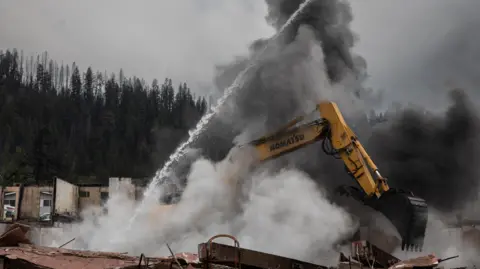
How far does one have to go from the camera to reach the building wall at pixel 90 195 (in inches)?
1762

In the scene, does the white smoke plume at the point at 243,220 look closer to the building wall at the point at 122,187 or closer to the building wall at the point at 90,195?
the building wall at the point at 122,187

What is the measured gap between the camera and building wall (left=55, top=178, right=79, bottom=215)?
4084 cm

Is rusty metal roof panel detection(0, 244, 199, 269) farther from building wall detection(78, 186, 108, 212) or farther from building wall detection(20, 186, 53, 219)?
building wall detection(20, 186, 53, 219)

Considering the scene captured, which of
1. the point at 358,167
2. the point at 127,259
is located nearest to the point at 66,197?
the point at 358,167

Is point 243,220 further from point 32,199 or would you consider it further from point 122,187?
point 32,199

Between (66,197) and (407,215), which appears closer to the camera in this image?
(407,215)

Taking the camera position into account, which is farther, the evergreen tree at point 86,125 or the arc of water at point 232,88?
the evergreen tree at point 86,125

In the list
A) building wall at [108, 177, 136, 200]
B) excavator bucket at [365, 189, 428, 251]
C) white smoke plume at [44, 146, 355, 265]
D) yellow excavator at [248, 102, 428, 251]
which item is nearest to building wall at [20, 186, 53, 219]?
building wall at [108, 177, 136, 200]

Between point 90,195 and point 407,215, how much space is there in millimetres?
33760

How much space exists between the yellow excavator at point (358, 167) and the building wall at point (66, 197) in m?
24.0

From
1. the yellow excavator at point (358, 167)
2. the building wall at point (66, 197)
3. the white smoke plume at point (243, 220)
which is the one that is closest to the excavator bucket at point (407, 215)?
the yellow excavator at point (358, 167)

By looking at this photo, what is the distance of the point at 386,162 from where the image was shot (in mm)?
26016

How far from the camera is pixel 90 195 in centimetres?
4584

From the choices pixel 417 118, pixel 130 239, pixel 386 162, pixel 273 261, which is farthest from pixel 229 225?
pixel 417 118
